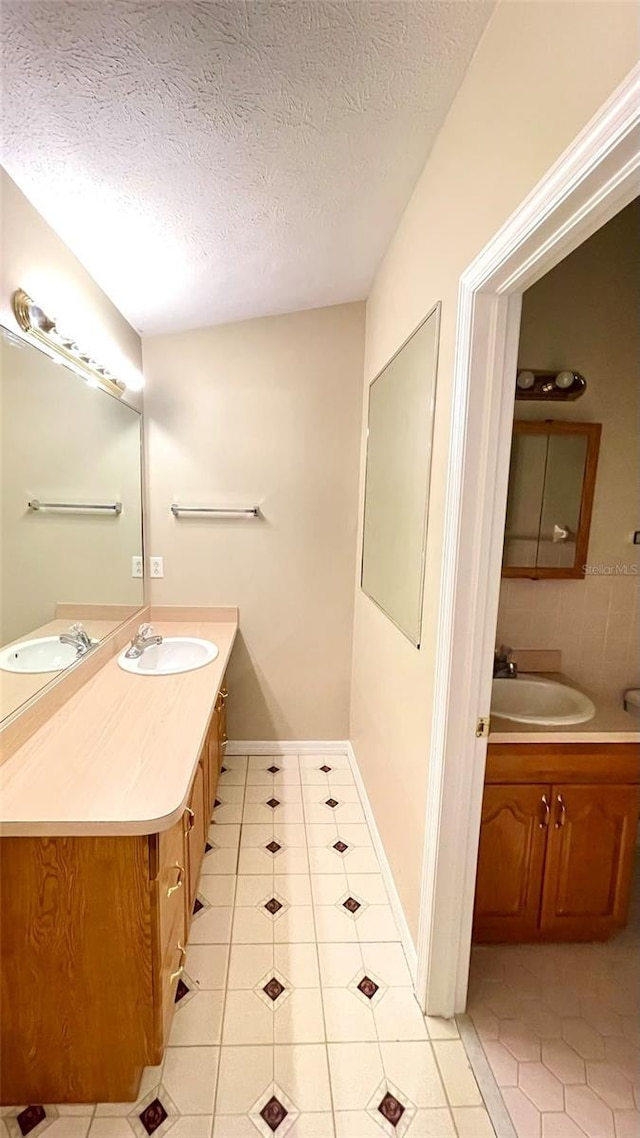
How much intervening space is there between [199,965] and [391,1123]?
2.29 ft

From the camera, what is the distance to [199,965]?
5.24 ft

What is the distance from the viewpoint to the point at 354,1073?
50.8 inches

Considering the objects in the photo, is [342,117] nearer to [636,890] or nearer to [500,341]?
[500,341]

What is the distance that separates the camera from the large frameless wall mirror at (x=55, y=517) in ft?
4.48

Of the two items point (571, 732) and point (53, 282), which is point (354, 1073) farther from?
point (53, 282)

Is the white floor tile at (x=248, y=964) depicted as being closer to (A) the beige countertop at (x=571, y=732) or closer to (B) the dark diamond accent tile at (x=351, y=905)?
(B) the dark diamond accent tile at (x=351, y=905)

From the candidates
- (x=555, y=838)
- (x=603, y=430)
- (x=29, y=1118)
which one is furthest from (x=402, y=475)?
A: (x=29, y=1118)

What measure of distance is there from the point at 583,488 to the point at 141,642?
6.40ft

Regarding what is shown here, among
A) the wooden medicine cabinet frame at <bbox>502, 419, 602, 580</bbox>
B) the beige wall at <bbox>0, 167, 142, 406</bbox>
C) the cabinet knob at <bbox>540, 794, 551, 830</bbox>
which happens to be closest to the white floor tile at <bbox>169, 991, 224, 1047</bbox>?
the cabinet knob at <bbox>540, 794, 551, 830</bbox>

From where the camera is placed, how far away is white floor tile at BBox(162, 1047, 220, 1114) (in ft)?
3.98

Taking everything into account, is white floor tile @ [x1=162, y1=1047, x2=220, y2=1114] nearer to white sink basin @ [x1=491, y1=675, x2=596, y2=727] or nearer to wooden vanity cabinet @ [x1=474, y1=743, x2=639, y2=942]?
wooden vanity cabinet @ [x1=474, y1=743, x2=639, y2=942]

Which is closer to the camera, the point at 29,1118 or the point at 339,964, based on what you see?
the point at 29,1118

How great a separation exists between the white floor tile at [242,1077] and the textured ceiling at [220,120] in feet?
7.67

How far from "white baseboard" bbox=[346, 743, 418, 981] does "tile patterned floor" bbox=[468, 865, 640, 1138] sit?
0.67ft
